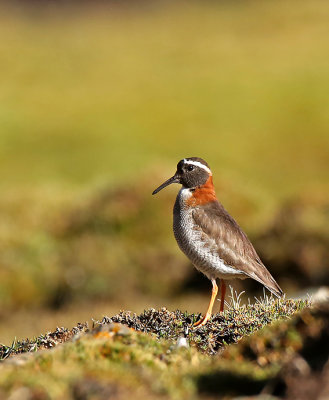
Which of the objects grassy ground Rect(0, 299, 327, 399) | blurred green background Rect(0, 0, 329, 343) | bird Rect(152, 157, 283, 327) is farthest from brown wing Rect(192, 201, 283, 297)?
blurred green background Rect(0, 0, 329, 343)

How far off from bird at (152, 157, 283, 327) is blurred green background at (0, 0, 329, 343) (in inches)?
303

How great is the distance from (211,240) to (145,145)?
3404cm

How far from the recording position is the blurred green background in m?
20.5

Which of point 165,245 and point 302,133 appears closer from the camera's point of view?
point 165,245

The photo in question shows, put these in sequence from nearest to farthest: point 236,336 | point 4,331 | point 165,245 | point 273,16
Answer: point 236,336
point 4,331
point 165,245
point 273,16

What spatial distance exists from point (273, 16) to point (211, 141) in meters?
50.2

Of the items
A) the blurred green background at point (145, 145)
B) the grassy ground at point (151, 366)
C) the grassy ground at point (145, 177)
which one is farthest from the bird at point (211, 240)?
the blurred green background at point (145, 145)

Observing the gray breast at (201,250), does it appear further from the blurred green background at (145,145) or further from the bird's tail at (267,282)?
the blurred green background at (145,145)

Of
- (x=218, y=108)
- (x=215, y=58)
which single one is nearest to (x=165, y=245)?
(x=218, y=108)

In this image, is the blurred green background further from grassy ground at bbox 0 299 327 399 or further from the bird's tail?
grassy ground at bbox 0 299 327 399

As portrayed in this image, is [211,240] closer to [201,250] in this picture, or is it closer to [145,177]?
[201,250]

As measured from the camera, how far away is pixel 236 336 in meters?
8.39

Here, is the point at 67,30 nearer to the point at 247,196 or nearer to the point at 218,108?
the point at 218,108

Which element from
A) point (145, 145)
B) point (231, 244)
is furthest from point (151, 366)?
point (145, 145)
